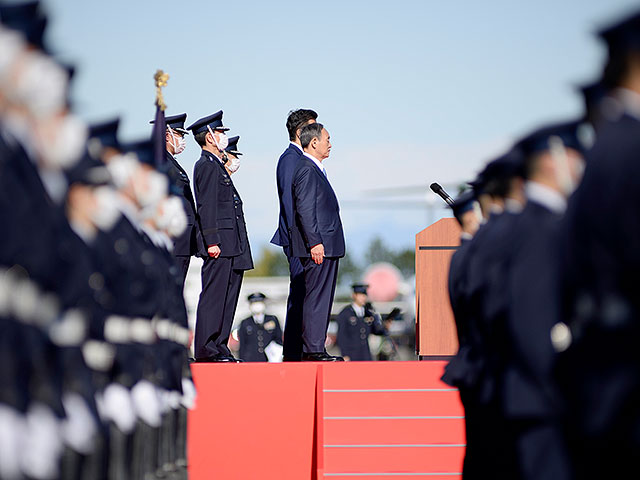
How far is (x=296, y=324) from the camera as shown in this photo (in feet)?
28.9

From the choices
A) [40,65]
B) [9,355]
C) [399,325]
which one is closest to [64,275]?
[9,355]

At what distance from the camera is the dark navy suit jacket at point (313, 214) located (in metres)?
8.16

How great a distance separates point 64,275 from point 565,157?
77.8 inches

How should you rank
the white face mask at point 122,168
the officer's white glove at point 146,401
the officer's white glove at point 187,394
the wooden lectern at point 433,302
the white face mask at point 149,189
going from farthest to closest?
1. the wooden lectern at point 433,302
2. the officer's white glove at point 187,394
3. the white face mask at point 149,189
4. the white face mask at point 122,168
5. the officer's white glove at point 146,401

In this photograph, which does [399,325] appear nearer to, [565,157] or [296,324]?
[296,324]

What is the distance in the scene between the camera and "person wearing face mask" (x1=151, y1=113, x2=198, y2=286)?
26.2ft

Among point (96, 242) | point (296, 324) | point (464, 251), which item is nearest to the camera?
point (96, 242)

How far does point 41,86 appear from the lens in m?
3.53

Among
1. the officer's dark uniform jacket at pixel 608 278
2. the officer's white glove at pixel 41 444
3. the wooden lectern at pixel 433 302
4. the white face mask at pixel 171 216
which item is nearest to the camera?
the officer's dark uniform jacket at pixel 608 278

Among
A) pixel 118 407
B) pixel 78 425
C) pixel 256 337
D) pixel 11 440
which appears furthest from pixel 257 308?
pixel 11 440

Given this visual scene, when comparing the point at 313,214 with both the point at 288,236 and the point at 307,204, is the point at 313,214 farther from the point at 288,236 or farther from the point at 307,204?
the point at 288,236

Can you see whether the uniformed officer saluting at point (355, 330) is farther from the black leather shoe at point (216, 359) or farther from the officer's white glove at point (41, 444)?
the officer's white glove at point (41, 444)

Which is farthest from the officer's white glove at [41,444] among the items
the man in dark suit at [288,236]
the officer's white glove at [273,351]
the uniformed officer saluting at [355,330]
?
the uniformed officer saluting at [355,330]

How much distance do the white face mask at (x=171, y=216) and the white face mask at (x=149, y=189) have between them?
11 centimetres
